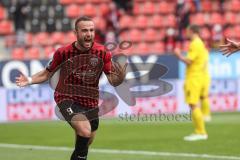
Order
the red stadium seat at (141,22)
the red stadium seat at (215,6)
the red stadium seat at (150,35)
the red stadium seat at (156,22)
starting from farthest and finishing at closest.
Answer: the red stadium seat at (215,6)
the red stadium seat at (156,22)
the red stadium seat at (141,22)
the red stadium seat at (150,35)

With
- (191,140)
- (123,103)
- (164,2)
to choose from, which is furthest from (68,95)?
(164,2)

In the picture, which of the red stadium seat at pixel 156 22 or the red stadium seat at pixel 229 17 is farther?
the red stadium seat at pixel 229 17

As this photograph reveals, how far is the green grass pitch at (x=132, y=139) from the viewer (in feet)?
37.7

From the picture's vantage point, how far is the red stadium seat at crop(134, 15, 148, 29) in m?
25.5

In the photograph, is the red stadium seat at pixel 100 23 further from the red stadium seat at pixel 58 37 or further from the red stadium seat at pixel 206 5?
the red stadium seat at pixel 206 5

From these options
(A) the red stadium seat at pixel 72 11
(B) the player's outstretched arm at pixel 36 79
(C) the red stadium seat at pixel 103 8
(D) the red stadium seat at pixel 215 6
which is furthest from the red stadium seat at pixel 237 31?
(B) the player's outstretched arm at pixel 36 79

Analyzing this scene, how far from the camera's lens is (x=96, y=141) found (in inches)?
534

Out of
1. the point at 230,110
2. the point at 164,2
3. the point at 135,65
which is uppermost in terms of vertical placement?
the point at 164,2

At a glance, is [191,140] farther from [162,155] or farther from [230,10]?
[230,10]

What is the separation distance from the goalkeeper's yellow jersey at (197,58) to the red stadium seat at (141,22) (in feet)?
37.4

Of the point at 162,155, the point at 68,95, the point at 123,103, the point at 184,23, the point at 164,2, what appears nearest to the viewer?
the point at 68,95

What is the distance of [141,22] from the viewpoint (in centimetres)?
2562

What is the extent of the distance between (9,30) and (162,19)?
558 cm

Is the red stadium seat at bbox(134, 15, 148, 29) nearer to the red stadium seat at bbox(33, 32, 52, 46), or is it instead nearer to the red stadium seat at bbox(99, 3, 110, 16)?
the red stadium seat at bbox(99, 3, 110, 16)
